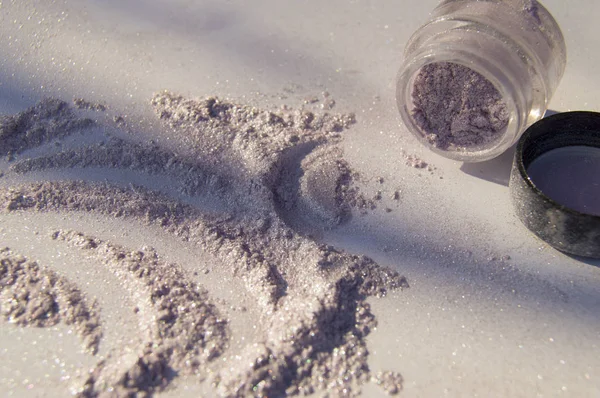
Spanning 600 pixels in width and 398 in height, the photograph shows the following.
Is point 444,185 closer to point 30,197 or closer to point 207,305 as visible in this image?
point 207,305

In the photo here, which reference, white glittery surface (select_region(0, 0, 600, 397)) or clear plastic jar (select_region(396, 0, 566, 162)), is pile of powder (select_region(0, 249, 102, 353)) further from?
clear plastic jar (select_region(396, 0, 566, 162))

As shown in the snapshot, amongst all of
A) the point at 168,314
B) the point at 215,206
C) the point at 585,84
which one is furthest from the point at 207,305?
the point at 585,84

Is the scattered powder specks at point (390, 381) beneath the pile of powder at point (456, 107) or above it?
beneath

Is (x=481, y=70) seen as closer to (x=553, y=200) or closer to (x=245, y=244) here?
(x=553, y=200)

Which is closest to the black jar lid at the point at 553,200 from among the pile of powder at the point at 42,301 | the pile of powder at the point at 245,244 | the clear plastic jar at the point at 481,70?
the clear plastic jar at the point at 481,70

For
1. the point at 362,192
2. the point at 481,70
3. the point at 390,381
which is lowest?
the point at 390,381

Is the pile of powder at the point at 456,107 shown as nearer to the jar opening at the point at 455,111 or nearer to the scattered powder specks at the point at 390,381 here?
the jar opening at the point at 455,111

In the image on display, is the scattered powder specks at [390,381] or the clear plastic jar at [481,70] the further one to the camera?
the clear plastic jar at [481,70]

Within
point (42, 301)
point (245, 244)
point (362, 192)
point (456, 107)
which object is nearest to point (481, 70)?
point (456, 107)
